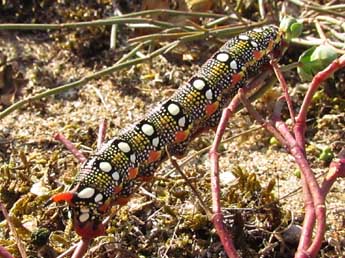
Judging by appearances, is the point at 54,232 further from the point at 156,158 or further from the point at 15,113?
the point at 15,113

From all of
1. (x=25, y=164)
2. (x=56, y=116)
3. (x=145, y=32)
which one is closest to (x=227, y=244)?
(x=25, y=164)

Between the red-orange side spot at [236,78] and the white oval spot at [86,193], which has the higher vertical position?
the red-orange side spot at [236,78]

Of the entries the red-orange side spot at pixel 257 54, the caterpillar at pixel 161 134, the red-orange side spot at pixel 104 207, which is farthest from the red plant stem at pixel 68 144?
the red-orange side spot at pixel 257 54

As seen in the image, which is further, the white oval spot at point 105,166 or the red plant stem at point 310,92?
the white oval spot at point 105,166

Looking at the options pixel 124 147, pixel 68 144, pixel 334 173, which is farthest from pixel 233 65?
pixel 334 173

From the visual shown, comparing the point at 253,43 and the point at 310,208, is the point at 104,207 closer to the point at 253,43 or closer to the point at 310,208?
the point at 310,208

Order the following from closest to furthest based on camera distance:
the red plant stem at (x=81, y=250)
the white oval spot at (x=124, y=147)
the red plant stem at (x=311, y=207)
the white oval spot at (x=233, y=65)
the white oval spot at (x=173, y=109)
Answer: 1. the red plant stem at (x=311, y=207)
2. the red plant stem at (x=81, y=250)
3. the white oval spot at (x=124, y=147)
4. the white oval spot at (x=173, y=109)
5. the white oval spot at (x=233, y=65)

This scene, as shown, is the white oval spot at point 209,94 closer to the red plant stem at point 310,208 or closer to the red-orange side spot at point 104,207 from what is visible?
the red-orange side spot at point 104,207
